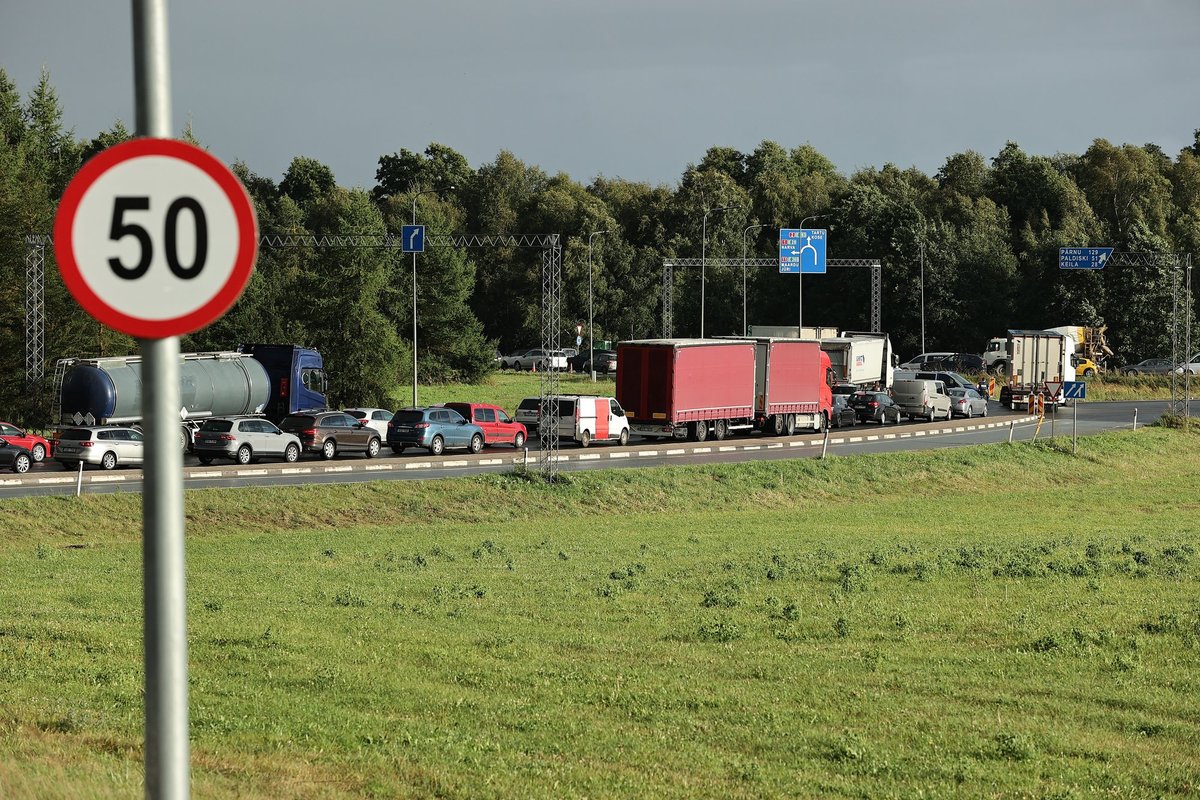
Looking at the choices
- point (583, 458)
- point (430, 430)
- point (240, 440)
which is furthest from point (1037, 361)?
point (240, 440)

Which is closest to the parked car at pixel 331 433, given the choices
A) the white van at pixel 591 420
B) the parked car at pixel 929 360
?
the white van at pixel 591 420

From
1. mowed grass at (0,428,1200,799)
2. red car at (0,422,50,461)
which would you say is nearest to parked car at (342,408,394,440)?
red car at (0,422,50,461)

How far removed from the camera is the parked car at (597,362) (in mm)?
98375

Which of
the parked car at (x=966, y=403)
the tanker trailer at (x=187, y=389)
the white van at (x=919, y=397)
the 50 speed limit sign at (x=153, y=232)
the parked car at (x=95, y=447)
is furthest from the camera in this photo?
the parked car at (x=966, y=403)

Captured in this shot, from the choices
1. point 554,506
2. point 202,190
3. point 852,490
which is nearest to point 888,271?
point 852,490

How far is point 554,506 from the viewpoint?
123ft

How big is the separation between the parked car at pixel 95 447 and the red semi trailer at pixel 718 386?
18946mm

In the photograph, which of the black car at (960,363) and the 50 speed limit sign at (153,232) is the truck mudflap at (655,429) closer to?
the black car at (960,363)

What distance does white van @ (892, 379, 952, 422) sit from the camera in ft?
216

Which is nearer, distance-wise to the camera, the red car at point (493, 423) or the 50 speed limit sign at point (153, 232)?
the 50 speed limit sign at point (153, 232)

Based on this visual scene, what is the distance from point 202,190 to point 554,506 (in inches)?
1319

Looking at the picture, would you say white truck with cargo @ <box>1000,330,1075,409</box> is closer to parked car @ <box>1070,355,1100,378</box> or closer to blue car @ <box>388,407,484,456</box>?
parked car @ <box>1070,355,1100,378</box>

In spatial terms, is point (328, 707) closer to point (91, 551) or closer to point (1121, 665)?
point (1121, 665)

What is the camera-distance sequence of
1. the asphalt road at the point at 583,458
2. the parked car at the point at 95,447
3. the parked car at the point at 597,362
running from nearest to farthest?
the asphalt road at the point at 583,458
the parked car at the point at 95,447
the parked car at the point at 597,362
